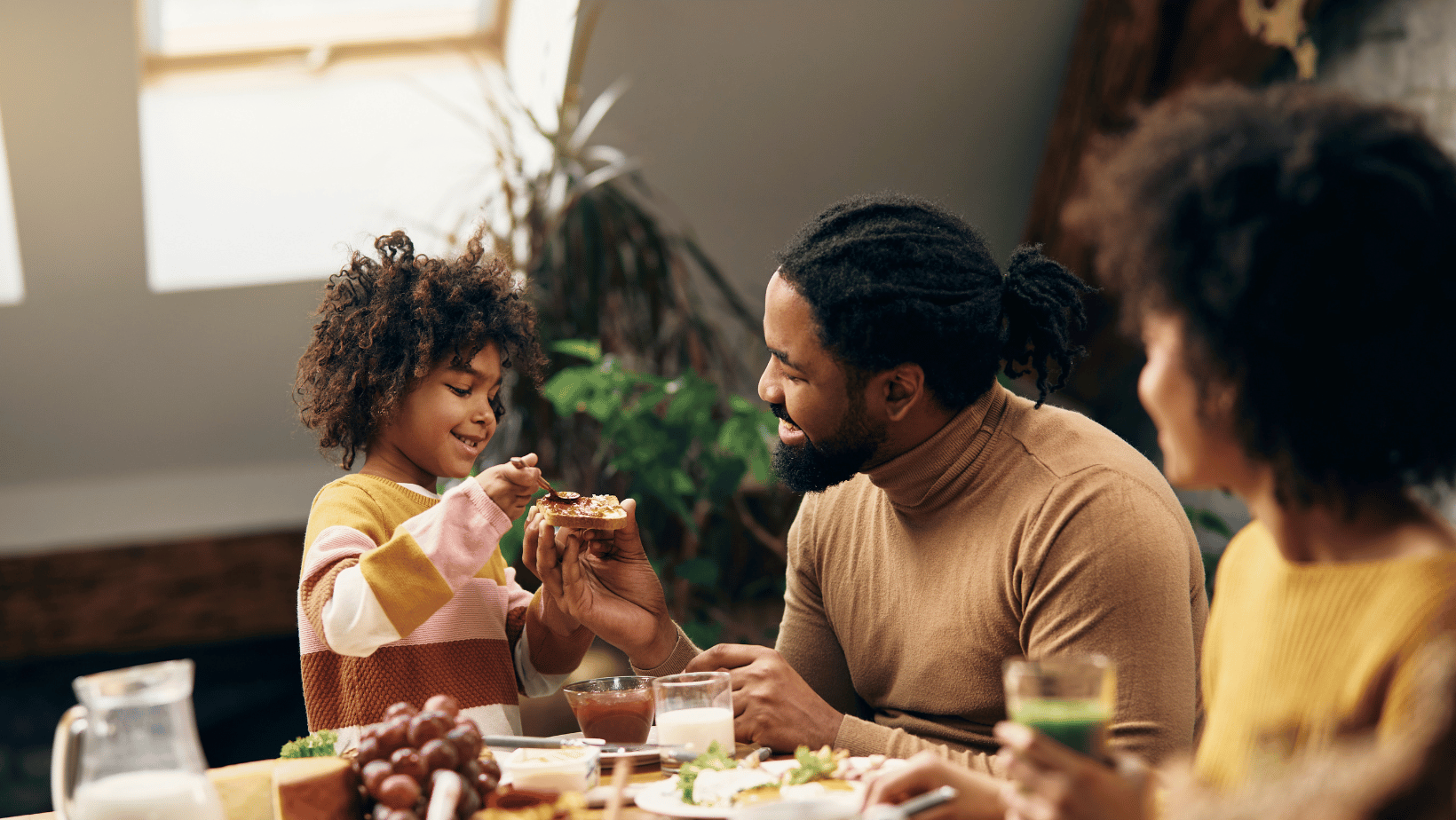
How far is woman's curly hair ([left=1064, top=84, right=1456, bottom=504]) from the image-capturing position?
82 cm

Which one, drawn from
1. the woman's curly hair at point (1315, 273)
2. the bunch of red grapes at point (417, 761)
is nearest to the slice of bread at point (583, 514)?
the bunch of red grapes at point (417, 761)

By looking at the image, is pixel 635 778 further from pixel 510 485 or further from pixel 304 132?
pixel 304 132

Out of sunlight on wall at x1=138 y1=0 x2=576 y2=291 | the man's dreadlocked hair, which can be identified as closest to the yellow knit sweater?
the man's dreadlocked hair

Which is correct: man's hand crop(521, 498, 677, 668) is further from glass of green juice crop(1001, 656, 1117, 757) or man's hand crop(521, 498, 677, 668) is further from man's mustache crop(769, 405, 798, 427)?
glass of green juice crop(1001, 656, 1117, 757)

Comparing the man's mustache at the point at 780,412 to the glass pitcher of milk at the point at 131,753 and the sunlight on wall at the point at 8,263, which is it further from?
the sunlight on wall at the point at 8,263

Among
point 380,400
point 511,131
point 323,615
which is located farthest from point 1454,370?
point 511,131

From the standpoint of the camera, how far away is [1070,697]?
0.87 meters

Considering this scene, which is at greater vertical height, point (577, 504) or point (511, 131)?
point (511, 131)

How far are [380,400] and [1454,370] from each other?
136 cm

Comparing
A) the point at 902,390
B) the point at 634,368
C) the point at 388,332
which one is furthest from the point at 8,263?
the point at 902,390

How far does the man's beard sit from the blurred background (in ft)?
2.38

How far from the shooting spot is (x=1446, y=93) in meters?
2.68

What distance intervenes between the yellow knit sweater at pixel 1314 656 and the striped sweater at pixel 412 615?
910 millimetres

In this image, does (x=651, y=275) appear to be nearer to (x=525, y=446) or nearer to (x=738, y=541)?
(x=525, y=446)
